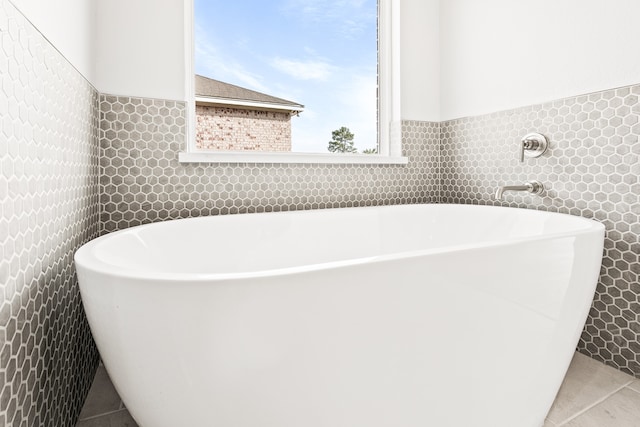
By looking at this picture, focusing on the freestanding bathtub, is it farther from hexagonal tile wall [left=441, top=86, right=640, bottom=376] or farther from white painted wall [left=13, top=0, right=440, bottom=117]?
white painted wall [left=13, top=0, right=440, bottom=117]

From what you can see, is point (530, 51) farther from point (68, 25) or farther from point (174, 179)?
point (68, 25)

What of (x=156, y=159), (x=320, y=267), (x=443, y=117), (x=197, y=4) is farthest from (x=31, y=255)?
(x=443, y=117)

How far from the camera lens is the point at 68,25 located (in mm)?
1124

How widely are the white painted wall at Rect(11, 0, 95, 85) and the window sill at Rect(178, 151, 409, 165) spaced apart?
1.71ft

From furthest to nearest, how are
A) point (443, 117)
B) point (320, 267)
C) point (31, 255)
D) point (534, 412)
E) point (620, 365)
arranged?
point (443, 117)
point (620, 365)
point (534, 412)
point (31, 255)
point (320, 267)

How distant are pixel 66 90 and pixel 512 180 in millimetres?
2060

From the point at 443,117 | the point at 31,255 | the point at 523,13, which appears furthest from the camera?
the point at 443,117

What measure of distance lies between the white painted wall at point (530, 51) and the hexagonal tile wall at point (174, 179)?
880 mm

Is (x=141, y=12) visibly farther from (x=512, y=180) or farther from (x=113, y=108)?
(x=512, y=180)

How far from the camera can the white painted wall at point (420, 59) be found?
223 centimetres

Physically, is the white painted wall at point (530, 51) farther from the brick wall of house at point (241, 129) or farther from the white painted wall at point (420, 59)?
the brick wall of house at point (241, 129)

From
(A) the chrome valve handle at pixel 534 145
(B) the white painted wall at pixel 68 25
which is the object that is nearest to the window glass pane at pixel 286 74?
(B) the white painted wall at pixel 68 25

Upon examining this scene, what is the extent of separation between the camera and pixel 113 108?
5.02 ft

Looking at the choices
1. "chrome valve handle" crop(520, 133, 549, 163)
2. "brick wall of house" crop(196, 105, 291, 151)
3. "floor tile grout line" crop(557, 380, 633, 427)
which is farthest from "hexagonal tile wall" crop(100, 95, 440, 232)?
"floor tile grout line" crop(557, 380, 633, 427)
